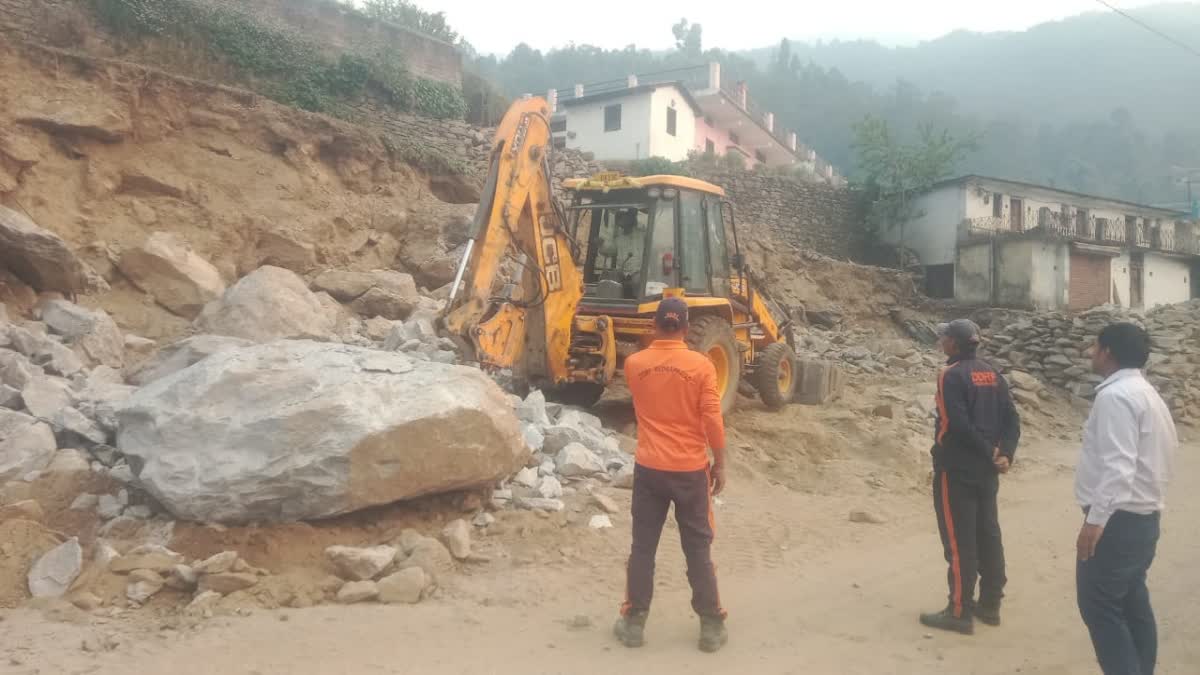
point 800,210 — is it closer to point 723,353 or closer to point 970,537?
point 723,353

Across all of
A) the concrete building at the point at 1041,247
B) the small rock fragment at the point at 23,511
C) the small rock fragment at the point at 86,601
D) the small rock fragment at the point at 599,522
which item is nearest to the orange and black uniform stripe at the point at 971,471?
the small rock fragment at the point at 599,522

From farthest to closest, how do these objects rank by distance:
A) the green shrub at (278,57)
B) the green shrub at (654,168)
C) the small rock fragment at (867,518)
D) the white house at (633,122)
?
the white house at (633,122)
the green shrub at (654,168)
the green shrub at (278,57)
the small rock fragment at (867,518)

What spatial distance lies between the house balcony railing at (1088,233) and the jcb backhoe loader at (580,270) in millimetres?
19527

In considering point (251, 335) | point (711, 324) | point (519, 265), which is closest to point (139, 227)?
point (251, 335)

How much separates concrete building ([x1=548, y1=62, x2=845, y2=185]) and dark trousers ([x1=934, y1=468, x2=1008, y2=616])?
2321 centimetres

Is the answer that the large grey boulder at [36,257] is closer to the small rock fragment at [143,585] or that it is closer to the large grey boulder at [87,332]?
the large grey boulder at [87,332]

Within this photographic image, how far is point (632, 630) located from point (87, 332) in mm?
6654

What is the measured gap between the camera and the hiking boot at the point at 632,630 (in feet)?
12.8

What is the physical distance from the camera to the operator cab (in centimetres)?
824

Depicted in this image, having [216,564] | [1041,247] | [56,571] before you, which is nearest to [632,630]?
[216,564]

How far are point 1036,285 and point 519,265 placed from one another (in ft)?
71.1

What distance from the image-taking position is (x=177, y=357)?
23.1 ft

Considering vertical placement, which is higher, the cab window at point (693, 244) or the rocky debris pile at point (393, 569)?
the cab window at point (693, 244)

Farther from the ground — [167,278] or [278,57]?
[278,57]
